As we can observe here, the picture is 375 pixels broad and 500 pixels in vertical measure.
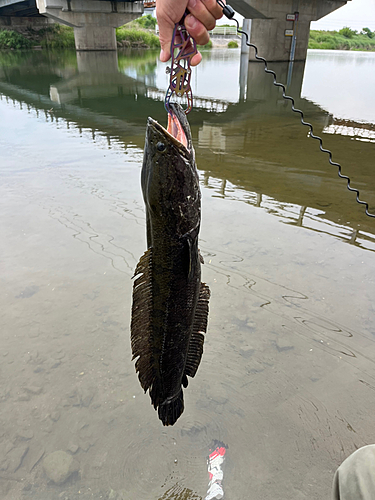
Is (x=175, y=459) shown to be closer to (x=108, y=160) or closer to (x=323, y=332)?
(x=323, y=332)

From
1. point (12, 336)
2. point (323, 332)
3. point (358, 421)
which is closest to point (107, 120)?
point (12, 336)

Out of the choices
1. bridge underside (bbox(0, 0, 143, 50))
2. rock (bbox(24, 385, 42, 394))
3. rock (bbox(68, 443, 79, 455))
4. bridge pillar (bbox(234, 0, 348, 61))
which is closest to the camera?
rock (bbox(68, 443, 79, 455))

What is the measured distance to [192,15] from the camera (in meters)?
2.16

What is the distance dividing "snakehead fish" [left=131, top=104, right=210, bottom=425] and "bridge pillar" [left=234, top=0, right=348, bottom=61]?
31.6 meters

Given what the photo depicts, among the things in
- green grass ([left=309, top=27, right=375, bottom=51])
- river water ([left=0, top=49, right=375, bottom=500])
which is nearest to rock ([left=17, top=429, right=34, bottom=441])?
river water ([left=0, top=49, right=375, bottom=500])

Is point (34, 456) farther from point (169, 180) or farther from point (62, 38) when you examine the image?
point (62, 38)

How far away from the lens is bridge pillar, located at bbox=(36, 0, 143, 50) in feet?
119

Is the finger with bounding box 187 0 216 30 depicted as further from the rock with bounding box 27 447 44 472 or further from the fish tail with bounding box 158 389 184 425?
the rock with bounding box 27 447 44 472

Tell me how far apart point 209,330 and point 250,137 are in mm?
9072

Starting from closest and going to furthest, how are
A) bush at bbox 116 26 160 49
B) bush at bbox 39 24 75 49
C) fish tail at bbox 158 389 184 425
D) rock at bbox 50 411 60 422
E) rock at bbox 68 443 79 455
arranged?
fish tail at bbox 158 389 184 425 < rock at bbox 68 443 79 455 < rock at bbox 50 411 60 422 < bush at bbox 116 26 160 49 < bush at bbox 39 24 75 49

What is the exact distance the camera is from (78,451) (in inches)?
120

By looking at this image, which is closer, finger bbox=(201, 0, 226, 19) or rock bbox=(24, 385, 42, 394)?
finger bbox=(201, 0, 226, 19)

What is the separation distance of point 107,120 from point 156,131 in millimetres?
12885

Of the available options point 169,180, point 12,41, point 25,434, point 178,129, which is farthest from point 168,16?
point 12,41
